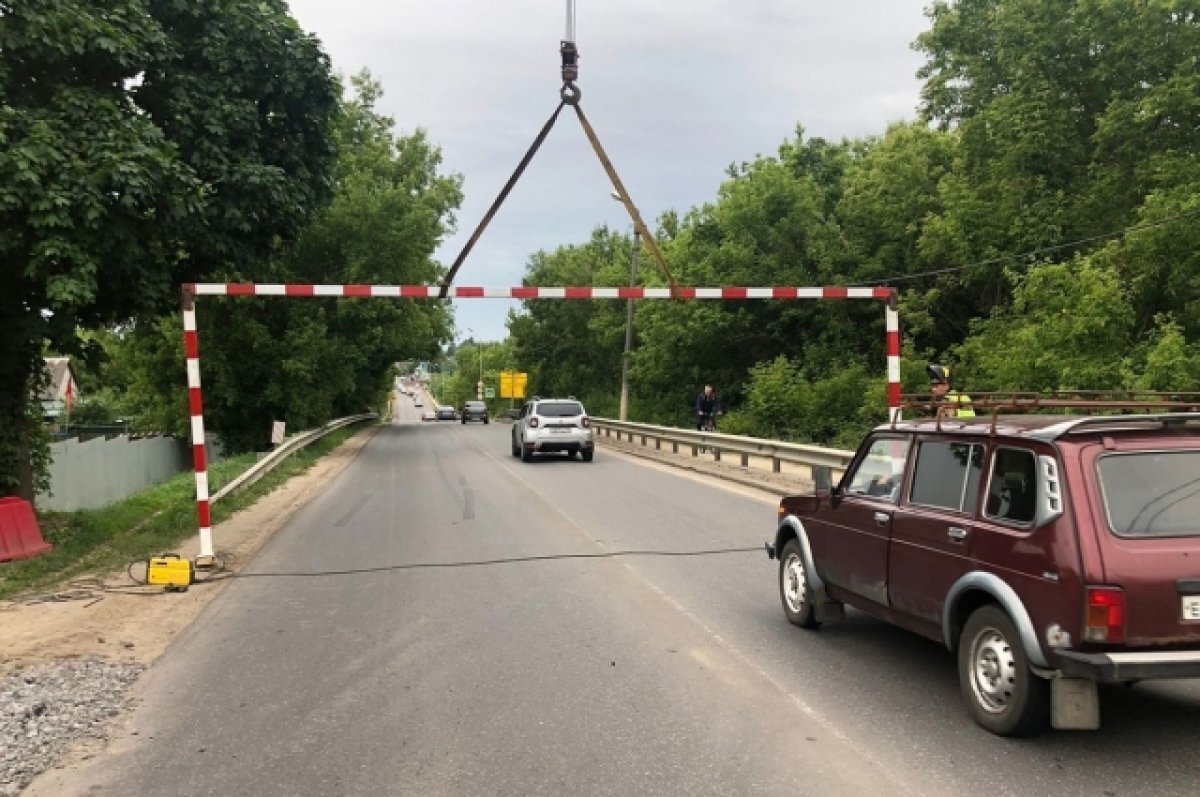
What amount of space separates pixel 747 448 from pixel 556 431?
643 cm

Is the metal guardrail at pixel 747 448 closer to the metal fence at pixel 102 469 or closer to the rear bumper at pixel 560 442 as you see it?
the rear bumper at pixel 560 442

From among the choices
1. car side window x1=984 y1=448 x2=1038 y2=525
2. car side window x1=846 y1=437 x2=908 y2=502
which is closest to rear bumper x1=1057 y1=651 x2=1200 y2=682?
car side window x1=984 y1=448 x2=1038 y2=525

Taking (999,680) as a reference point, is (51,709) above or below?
below

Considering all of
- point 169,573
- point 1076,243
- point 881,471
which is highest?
point 1076,243

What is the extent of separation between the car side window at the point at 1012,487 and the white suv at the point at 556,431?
19316mm

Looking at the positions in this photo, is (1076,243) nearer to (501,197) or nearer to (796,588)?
(501,197)

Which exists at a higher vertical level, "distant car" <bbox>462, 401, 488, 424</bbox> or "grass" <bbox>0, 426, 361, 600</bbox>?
"grass" <bbox>0, 426, 361, 600</bbox>

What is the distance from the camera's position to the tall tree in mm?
8828

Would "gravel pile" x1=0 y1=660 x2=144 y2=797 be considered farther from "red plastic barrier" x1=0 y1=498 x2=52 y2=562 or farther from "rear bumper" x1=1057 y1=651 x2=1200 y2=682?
"rear bumper" x1=1057 y1=651 x2=1200 y2=682

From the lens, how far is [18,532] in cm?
985

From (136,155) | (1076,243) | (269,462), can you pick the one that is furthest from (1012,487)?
(1076,243)

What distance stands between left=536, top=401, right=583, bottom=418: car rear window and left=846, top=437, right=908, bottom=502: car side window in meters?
18.2

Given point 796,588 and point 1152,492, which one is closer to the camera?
point 1152,492

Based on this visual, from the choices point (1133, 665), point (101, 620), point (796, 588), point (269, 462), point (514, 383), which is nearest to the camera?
point (1133, 665)
